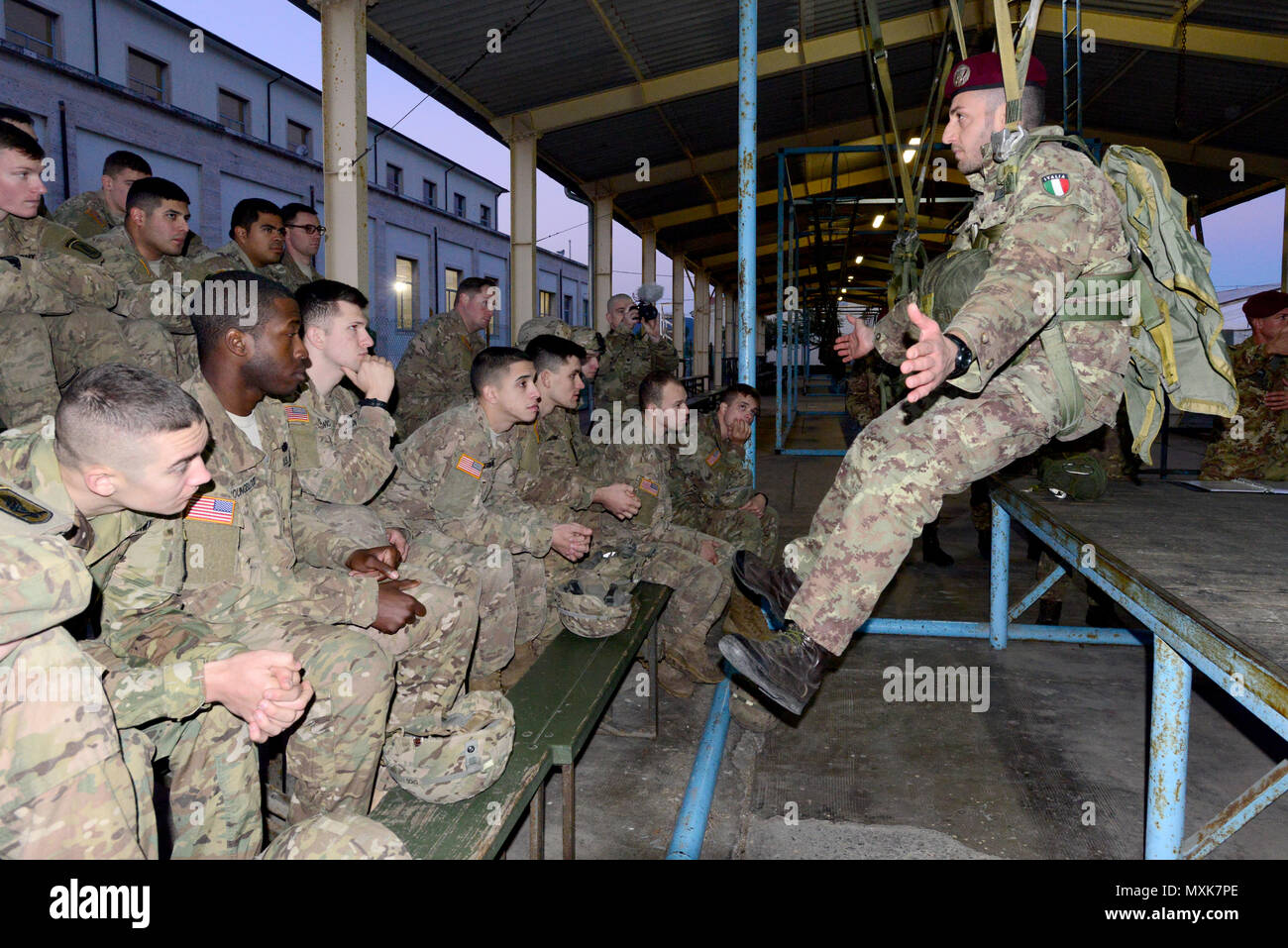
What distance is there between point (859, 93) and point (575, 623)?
1036 cm

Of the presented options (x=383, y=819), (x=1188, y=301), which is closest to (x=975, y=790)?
(x=1188, y=301)

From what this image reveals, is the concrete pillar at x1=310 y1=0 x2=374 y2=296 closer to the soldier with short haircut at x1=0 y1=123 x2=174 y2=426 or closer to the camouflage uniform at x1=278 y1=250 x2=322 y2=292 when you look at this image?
the camouflage uniform at x1=278 y1=250 x2=322 y2=292

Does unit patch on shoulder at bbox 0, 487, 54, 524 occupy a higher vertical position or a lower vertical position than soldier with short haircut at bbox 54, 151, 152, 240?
lower

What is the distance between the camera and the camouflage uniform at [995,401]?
200 centimetres

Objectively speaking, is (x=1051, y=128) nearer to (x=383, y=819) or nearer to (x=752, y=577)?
(x=752, y=577)

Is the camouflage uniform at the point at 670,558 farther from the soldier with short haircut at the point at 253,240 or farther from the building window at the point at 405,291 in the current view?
the building window at the point at 405,291

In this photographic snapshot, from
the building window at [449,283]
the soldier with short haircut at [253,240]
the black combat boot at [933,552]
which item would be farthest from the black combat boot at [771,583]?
the building window at [449,283]

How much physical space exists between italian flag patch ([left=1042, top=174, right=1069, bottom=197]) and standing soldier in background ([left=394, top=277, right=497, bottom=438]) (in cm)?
371

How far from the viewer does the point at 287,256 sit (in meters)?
4.52

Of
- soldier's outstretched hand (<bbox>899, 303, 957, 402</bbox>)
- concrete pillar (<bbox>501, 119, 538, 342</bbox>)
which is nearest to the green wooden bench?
soldier's outstretched hand (<bbox>899, 303, 957, 402</bbox>)

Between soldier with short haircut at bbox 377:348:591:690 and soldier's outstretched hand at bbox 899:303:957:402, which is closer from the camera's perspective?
soldier's outstretched hand at bbox 899:303:957:402

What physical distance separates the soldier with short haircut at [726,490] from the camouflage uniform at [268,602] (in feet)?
7.57

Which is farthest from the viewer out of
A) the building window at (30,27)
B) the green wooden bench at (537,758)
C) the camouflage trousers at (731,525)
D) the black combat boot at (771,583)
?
the building window at (30,27)

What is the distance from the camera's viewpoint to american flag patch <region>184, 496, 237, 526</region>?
1.89 meters
